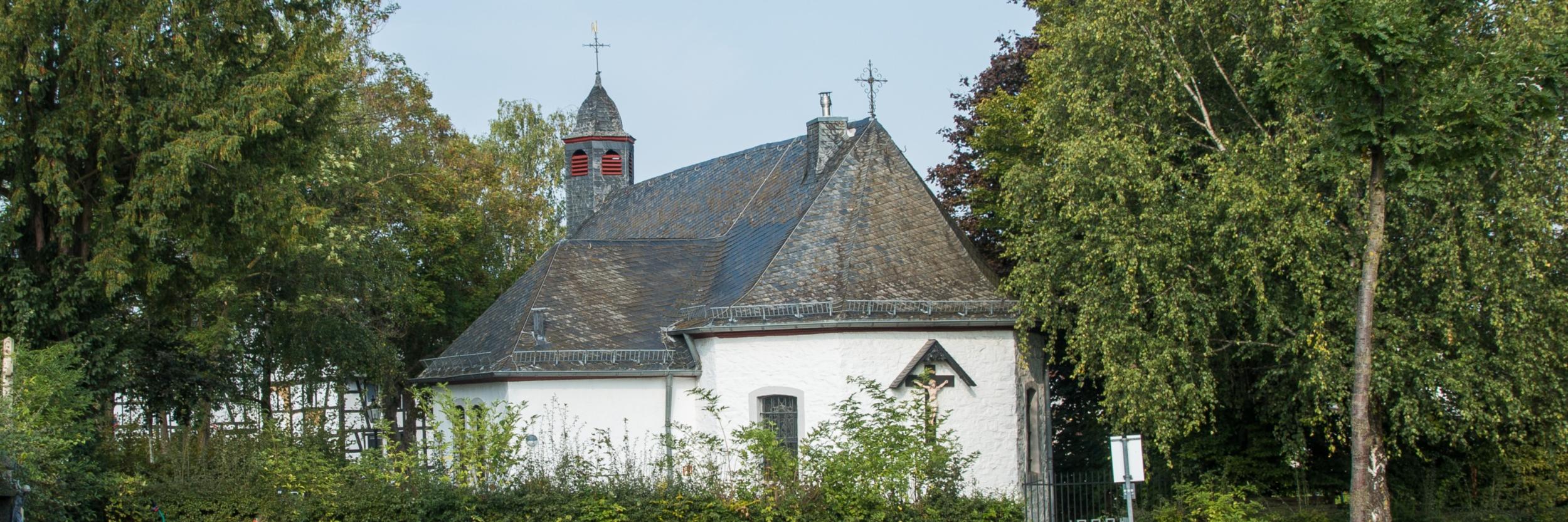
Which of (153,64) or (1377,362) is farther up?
(153,64)

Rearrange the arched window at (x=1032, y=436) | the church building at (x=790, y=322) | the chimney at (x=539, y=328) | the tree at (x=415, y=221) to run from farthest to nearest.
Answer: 1. the tree at (x=415, y=221)
2. the chimney at (x=539, y=328)
3. the arched window at (x=1032, y=436)
4. the church building at (x=790, y=322)

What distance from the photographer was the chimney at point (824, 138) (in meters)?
24.3

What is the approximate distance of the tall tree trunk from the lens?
14719 mm

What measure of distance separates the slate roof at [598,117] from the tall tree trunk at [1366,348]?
2516 centimetres

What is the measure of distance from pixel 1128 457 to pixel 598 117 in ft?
83.7

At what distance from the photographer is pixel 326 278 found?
28.0 meters

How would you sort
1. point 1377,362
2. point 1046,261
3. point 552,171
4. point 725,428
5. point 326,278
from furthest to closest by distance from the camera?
1. point 552,171
2. point 326,278
3. point 725,428
4. point 1046,261
5. point 1377,362

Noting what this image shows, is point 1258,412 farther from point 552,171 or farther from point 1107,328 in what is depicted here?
point 552,171

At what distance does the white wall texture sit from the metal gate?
48 cm

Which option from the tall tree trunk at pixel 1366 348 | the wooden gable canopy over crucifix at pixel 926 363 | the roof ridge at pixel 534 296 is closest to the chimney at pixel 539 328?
the roof ridge at pixel 534 296

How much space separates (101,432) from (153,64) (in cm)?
461

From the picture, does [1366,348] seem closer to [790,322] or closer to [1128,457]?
[1128,457]

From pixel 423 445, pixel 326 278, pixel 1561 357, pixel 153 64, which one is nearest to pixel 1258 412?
pixel 1561 357

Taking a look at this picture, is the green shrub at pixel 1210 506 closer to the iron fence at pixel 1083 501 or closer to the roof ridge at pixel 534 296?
the iron fence at pixel 1083 501
